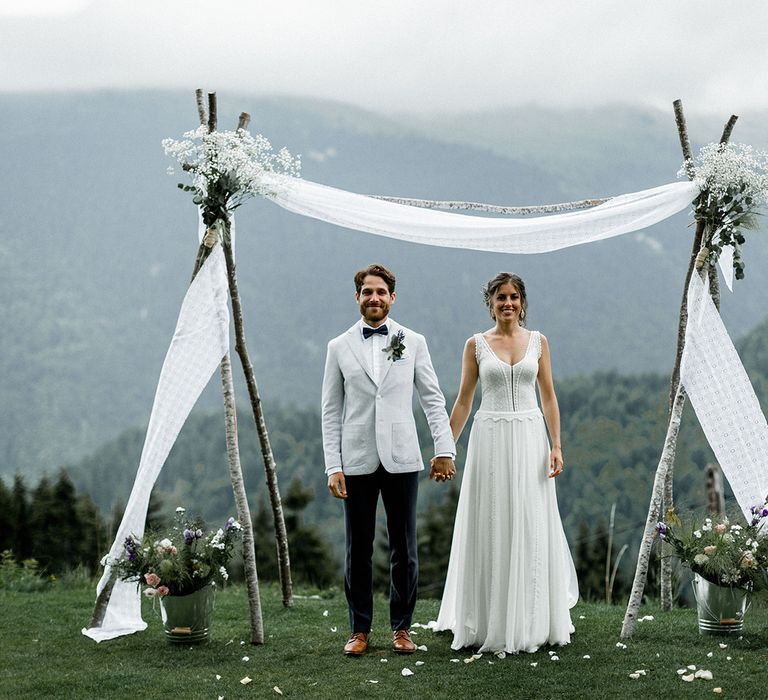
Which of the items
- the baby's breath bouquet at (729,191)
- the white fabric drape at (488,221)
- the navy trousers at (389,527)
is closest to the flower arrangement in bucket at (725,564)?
the baby's breath bouquet at (729,191)

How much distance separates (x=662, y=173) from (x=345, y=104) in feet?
217

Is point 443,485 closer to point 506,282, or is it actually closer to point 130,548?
point 130,548

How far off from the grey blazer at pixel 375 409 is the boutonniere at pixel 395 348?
0.11ft

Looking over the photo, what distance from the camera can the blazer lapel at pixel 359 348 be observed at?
4.87 meters

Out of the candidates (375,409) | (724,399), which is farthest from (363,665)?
(724,399)

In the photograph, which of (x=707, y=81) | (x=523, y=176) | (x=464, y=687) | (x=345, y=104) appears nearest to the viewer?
(x=464, y=687)

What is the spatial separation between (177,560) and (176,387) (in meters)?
1.00

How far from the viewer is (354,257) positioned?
137375mm

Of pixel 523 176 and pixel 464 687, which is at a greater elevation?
pixel 523 176

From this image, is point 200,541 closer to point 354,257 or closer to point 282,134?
point 354,257

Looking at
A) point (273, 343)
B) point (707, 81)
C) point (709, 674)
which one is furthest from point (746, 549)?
point (707, 81)

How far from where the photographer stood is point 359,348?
194 inches

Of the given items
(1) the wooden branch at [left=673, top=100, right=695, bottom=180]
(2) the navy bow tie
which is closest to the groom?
(2) the navy bow tie

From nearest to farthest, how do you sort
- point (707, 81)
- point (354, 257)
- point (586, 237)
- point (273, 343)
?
point (586, 237)
point (273, 343)
point (354, 257)
point (707, 81)
